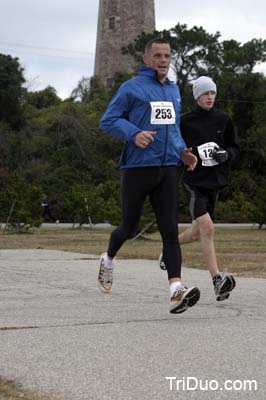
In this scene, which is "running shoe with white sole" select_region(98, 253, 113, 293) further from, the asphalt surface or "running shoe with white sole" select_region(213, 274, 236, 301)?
"running shoe with white sole" select_region(213, 274, 236, 301)

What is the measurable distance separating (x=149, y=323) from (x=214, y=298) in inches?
69.8

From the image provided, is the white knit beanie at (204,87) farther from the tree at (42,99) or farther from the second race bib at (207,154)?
the tree at (42,99)

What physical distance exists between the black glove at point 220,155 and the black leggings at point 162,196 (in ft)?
2.45

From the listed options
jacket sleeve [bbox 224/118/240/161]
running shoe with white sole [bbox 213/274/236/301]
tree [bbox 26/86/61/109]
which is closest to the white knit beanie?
jacket sleeve [bbox 224/118/240/161]

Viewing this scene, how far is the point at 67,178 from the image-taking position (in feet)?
161

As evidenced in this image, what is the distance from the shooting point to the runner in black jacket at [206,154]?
763 cm

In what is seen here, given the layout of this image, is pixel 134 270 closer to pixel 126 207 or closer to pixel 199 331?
pixel 126 207

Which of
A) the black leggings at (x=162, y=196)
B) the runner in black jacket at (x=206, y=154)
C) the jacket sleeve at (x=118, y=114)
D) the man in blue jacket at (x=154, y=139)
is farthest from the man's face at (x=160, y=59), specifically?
the runner in black jacket at (x=206, y=154)

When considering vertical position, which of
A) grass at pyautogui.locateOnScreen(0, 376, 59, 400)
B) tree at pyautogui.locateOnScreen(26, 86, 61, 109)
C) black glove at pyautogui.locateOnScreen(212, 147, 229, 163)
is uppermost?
black glove at pyautogui.locateOnScreen(212, 147, 229, 163)

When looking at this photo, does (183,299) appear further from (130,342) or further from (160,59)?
(160,59)

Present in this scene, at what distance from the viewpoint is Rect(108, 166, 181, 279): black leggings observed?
22.4ft

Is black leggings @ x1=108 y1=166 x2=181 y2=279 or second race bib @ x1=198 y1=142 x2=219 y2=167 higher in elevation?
second race bib @ x1=198 y1=142 x2=219 y2=167

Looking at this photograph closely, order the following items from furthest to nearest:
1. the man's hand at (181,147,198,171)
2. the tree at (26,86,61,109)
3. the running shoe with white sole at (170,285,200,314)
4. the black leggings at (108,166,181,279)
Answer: the tree at (26,86,61,109) → the man's hand at (181,147,198,171) → the black leggings at (108,166,181,279) → the running shoe with white sole at (170,285,200,314)

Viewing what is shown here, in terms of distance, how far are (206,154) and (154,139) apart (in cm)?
105
